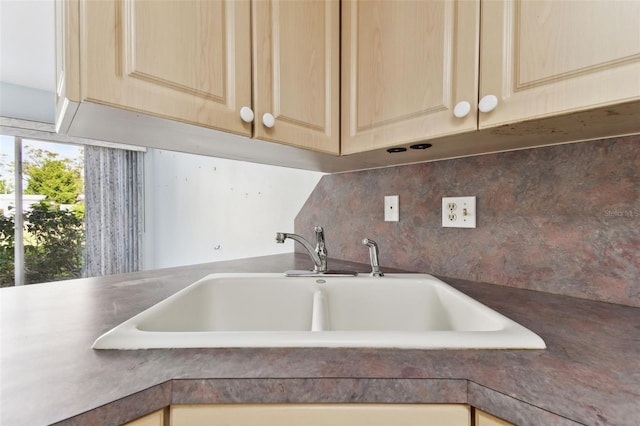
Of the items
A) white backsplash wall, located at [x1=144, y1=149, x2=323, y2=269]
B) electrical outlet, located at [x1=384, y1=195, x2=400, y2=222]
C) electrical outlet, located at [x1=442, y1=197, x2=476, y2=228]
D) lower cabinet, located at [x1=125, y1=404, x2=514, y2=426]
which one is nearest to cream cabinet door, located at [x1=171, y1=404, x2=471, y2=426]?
lower cabinet, located at [x1=125, y1=404, x2=514, y2=426]

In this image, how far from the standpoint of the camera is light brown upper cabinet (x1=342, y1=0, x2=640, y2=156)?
547mm

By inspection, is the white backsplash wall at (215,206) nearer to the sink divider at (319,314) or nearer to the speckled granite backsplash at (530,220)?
the speckled granite backsplash at (530,220)

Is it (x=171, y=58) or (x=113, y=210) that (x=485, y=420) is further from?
(x=113, y=210)

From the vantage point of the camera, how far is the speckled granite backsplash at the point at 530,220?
0.75m

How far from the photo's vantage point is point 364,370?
1.36 feet

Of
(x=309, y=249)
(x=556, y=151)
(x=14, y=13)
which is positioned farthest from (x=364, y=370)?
(x=14, y=13)

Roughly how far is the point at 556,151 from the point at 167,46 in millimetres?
1032

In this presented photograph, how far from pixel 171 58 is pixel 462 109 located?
662 mm

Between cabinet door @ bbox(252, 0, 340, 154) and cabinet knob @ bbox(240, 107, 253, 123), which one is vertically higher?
cabinet door @ bbox(252, 0, 340, 154)

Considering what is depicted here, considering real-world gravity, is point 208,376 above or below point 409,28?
below

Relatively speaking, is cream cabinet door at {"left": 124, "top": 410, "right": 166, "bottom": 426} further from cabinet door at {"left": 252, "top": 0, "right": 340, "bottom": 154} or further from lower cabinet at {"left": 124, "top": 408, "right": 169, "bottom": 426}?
cabinet door at {"left": 252, "top": 0, "right": 340, "bottom": 154}

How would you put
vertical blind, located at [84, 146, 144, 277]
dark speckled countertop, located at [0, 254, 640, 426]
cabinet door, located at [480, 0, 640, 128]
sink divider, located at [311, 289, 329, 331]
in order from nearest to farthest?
1. dark speckled countertop, located at [0, 254, 640, 426]
2. cabinet door, located at [480, 0, 640, 128]
3. sink divider, located at [311, 289, 329, 331]
4. vertical blind, located at [84, 146, 144, 277]

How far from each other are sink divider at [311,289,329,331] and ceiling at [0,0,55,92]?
1659 millimetres

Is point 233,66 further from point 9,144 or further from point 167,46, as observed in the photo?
point 9,144
